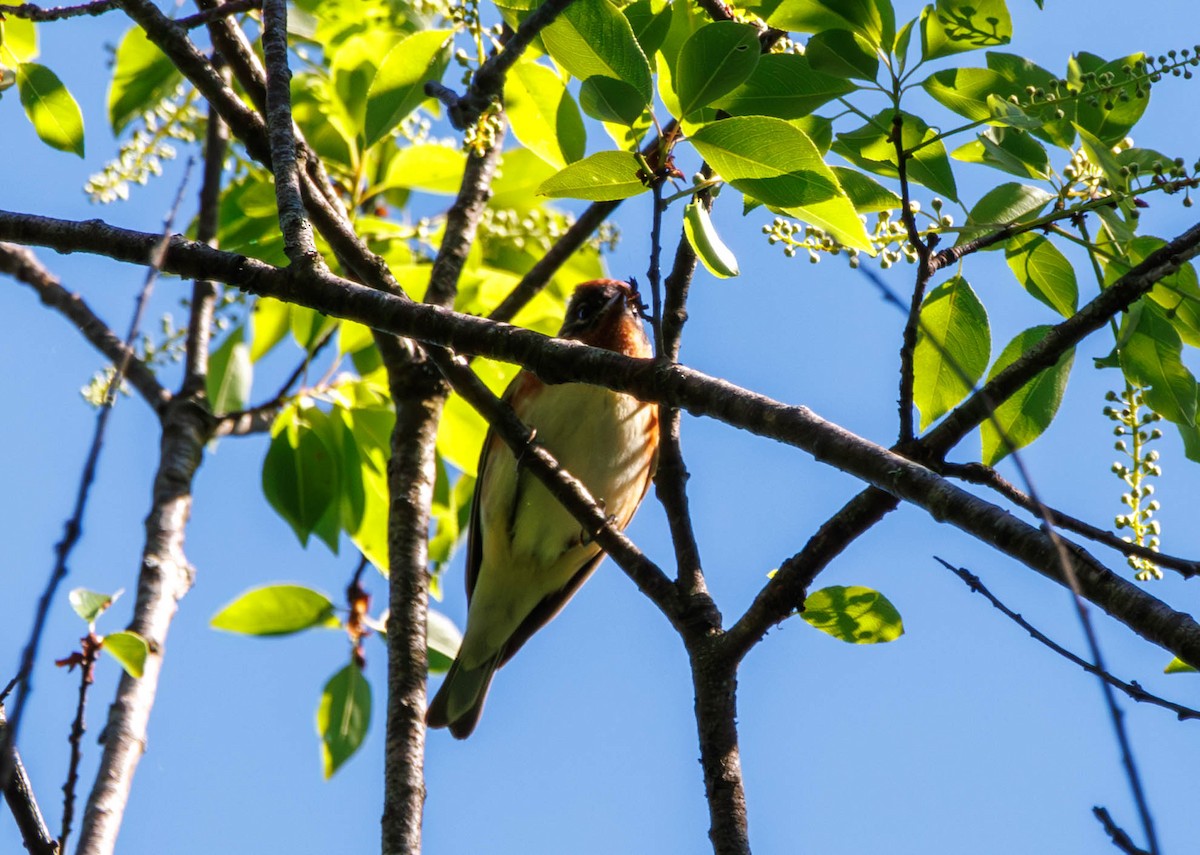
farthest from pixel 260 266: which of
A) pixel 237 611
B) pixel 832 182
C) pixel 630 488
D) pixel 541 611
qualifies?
pixel 541 611

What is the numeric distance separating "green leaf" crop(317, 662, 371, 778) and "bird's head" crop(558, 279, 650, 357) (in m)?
2.16

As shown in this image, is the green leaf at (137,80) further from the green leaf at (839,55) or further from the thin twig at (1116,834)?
the thin twig at (1116,834)

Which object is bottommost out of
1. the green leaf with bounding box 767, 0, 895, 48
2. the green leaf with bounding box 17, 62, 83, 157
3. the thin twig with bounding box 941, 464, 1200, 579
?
the thin twig with bounding box 941, 464, 1200, 579

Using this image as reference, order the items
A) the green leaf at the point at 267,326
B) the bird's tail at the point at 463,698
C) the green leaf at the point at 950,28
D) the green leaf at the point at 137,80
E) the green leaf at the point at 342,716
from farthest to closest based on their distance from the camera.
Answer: the bird's tail at the point at 463,698
the green leaf at the point at 267,326
the green leaf at the point at 342,716
the green leaf at the point at 137,80
the green leaf at the point at 950,28

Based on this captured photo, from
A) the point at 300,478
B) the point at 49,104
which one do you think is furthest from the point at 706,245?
the point at 300,478

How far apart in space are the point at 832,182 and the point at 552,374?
72 centimetres

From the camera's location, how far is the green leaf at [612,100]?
2367 mm

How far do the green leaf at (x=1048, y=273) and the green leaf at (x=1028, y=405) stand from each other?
8cm

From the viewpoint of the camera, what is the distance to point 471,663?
612cm

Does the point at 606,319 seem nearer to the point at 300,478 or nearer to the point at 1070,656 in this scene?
the point at 300,478

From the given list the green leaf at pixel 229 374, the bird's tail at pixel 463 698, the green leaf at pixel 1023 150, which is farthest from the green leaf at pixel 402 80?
the bird's tail at pixel 463 698

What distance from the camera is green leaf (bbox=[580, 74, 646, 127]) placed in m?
2.37

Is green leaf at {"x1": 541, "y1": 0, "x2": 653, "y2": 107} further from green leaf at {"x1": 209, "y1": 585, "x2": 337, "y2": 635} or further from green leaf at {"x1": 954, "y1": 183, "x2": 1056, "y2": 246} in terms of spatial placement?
green leaf at {"x1": 209, "y1": 585, "x2": 337, "y2": 635}

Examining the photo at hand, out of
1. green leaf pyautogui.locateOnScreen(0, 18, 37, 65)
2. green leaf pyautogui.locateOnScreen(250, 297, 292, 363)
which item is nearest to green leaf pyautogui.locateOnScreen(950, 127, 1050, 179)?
green leaf pyautogui.locateOnScreen(0, 18, 37, 65)
